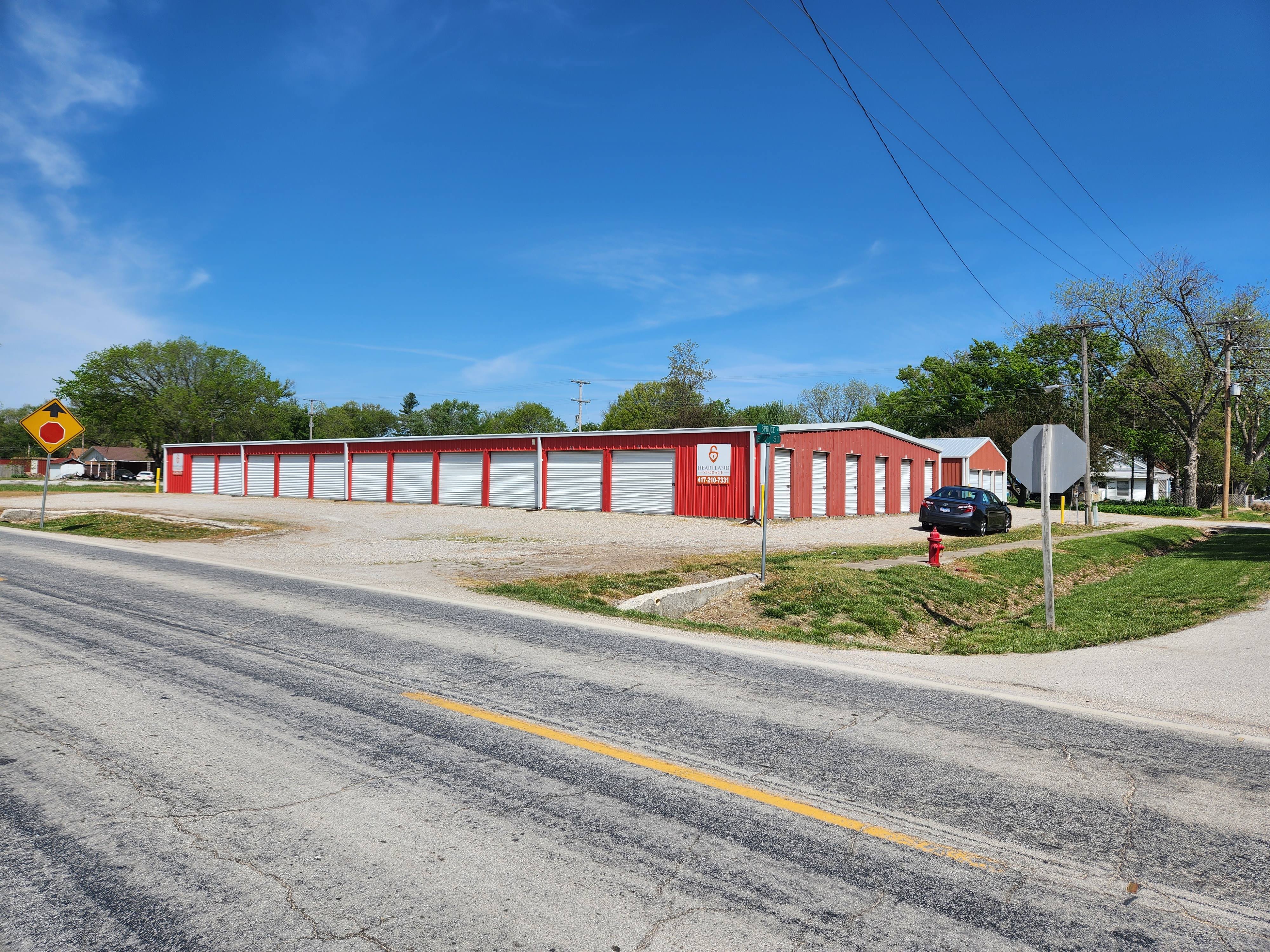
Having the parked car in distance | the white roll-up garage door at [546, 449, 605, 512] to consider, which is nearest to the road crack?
the parked car in distance

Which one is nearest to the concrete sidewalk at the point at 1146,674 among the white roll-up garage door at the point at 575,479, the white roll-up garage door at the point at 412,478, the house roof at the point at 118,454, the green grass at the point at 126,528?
the green grass at the point at 126,528

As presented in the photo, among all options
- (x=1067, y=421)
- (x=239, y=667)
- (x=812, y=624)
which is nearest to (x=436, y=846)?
(x=239, y=667)

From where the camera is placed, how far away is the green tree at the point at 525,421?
123 metres

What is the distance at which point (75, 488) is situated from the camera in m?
53.5

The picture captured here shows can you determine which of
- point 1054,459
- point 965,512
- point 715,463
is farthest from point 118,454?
point 1054,459

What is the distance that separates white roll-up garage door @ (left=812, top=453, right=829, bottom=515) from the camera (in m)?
30.2

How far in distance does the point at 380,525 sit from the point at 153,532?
20.3 ft

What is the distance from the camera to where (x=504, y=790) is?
12.7 feet

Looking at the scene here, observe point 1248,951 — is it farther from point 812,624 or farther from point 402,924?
point 812,624

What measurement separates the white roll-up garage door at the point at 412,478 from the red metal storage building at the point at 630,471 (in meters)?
0.05

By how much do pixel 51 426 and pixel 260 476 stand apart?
23.6m

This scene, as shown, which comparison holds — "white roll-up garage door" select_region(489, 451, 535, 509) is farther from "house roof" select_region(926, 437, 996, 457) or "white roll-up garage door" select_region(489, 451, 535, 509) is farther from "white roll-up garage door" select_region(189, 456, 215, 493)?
"house roof" select_region(926, 437, 996, 457)

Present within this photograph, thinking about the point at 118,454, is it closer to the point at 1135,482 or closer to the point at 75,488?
the point at 75,488

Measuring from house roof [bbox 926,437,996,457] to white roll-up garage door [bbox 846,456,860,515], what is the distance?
1196 cm
